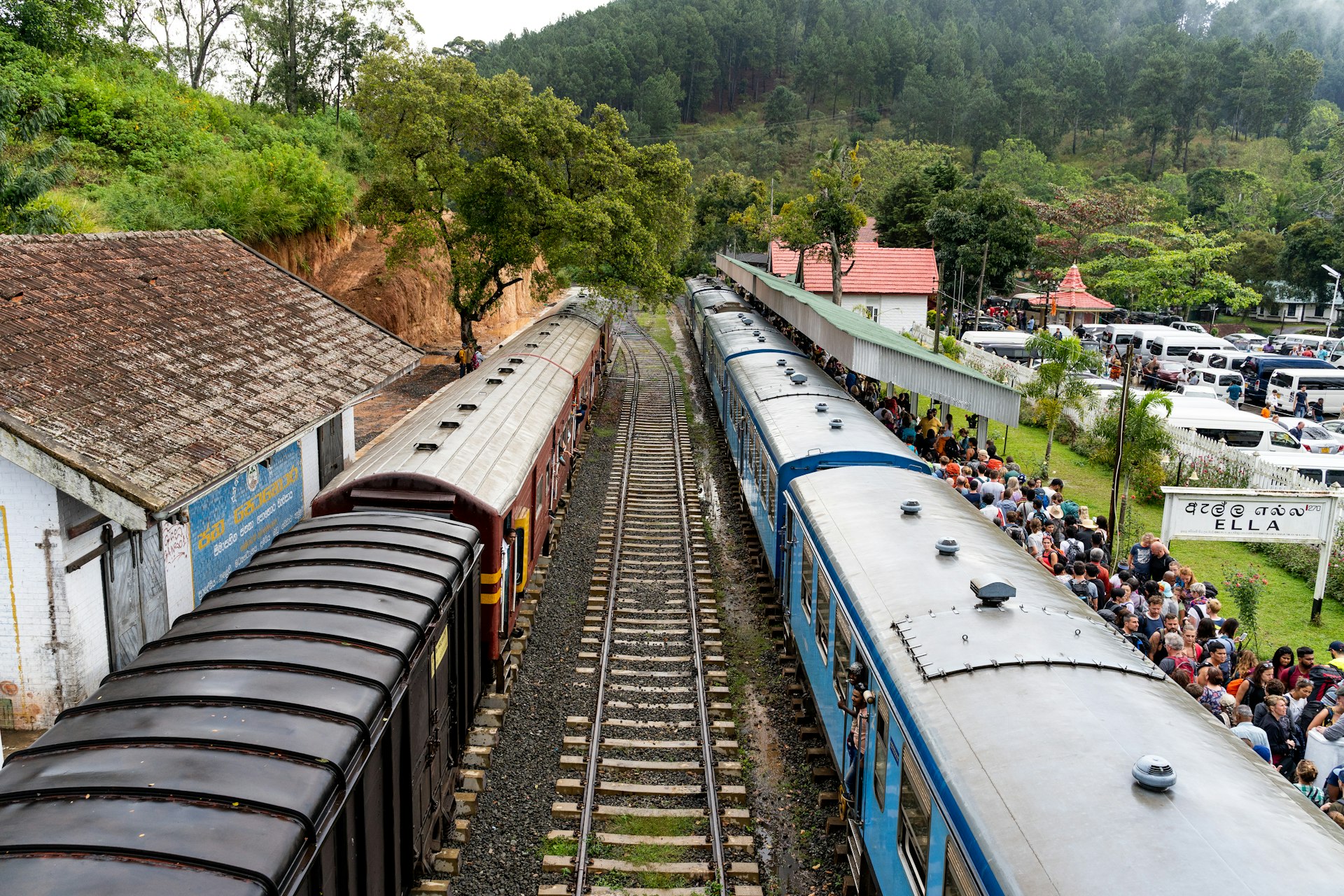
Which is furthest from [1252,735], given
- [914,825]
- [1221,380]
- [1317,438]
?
[1221,380]

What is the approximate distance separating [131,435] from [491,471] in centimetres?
375

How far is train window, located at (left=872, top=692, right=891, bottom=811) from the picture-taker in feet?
22.3

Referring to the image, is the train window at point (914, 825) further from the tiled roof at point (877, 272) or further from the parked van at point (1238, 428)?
the tiled roof at point (877, 272)

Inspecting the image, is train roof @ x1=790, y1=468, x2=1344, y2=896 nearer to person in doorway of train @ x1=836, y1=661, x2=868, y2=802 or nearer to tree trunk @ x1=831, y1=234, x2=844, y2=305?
person in doorway of train @ x1=836, y1=661, x2=868, y2=802

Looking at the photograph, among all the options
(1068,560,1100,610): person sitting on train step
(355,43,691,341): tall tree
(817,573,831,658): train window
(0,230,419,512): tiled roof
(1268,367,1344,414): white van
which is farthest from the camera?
(1268,367,1344,414): white van

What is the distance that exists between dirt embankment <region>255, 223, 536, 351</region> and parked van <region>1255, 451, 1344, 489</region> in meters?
24.8

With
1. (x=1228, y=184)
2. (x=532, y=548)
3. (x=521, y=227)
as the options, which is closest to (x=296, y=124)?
(x=521, y=227)

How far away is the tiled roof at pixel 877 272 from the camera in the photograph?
119ft

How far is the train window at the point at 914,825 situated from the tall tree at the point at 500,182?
20635mm

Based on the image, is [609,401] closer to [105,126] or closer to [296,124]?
[105,126]

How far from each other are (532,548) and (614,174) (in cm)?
1631

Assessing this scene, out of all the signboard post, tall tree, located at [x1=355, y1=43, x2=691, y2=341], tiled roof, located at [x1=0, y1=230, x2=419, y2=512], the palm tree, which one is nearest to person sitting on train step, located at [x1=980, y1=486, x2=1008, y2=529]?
the signboard post

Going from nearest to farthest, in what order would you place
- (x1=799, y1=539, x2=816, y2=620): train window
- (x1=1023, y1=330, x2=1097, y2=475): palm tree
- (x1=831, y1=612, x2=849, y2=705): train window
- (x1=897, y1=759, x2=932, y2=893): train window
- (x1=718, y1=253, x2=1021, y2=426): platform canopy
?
(x1=897, y1=759, x2=932, y2=893): train window → (x1=831, y1=612, x2=849, y2=705): train window → (x1=799, y1=539, x2=816, y2=620): train window → (x1=718, y1=253, x2=1021, y2=426): platform canopy → (x1=1023, y1=330, x2=1097, y2=475): palm tree

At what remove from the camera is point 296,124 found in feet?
128
